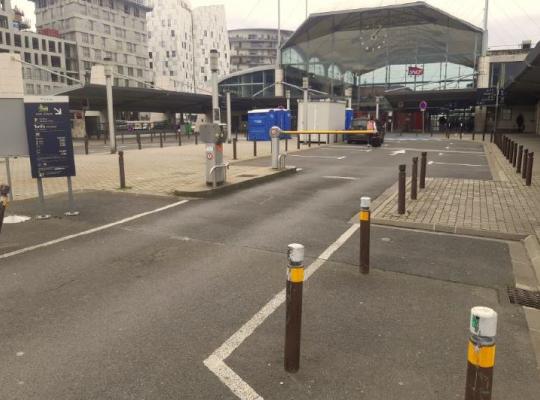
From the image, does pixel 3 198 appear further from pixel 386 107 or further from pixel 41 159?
pixel 386 107

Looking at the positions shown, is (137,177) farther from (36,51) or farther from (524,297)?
(36,51)

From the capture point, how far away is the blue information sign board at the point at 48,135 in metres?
8.54

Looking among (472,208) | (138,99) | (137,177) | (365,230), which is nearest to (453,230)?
(472,208)

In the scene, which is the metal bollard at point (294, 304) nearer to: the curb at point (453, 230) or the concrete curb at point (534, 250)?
the concrete curb at point (534, 250)

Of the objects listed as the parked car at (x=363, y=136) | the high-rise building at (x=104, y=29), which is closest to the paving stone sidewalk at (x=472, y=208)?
the parked car at (x=363, y=136)

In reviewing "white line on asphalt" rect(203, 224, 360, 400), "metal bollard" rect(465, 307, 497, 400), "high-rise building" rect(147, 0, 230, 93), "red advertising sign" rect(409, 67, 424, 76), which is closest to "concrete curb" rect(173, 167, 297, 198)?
"white line on asphalt" rect(203, 224, 360, 400)

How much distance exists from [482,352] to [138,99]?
146 ft

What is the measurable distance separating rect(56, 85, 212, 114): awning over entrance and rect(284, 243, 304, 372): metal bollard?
32.6 metres

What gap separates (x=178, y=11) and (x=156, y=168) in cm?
10576

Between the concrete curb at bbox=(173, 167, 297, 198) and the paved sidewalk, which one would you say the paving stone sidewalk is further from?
the paved sidewalk

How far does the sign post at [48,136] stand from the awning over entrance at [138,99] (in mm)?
25680

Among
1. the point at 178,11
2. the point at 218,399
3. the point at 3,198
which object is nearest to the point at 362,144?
the point at 3,198

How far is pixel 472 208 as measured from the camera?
9.18m

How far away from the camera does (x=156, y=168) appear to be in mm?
16250
